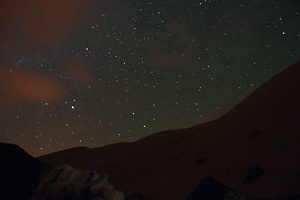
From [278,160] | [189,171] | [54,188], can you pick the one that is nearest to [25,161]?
[54,188]

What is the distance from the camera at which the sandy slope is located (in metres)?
12.5

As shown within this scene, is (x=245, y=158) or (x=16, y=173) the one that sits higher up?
(x=16, y=173)

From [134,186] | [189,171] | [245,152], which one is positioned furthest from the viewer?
[134,186]

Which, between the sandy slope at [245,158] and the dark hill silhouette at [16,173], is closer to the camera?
the dark hill silhouette at [16,173]

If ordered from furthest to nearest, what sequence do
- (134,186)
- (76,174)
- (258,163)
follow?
1. (134,186)
2. (258,163)
3. (76,174)

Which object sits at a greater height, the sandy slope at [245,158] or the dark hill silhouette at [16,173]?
the dark hill silhouette at [16,173]

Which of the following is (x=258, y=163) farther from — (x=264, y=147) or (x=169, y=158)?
(x=169, y=158)

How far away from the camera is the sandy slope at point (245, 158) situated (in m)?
Result: 12.5

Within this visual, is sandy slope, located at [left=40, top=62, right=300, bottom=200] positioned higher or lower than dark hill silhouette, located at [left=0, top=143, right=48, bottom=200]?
lower

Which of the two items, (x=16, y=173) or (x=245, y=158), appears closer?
(x=16, y=173)

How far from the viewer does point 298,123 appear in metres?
15.2

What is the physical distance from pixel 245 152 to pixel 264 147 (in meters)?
1.32

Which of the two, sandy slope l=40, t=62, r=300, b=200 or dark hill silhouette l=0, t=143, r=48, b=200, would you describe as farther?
sandy slope l=40, t=62, r=300, b=200

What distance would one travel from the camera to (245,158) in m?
15.6
